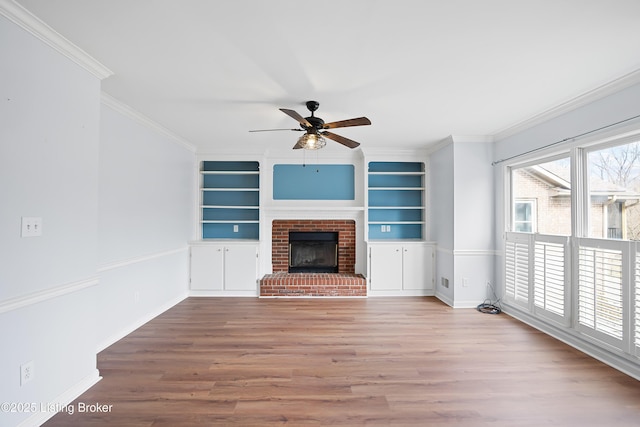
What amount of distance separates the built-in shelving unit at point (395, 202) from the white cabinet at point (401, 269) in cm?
42

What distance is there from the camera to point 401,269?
15.2 ft

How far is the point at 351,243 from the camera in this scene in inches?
199

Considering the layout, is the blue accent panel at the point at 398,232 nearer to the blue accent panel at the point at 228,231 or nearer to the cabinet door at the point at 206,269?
the blue accent panel at the point at 228,231

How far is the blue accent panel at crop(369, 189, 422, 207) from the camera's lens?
5031 millimetres

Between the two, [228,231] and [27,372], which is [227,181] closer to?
[228,231]

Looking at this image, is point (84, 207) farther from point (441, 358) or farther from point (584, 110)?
point (584, 110)

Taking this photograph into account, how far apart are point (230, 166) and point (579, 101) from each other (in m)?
4.65

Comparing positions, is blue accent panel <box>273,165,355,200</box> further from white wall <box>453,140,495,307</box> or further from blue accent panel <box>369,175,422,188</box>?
white wall <box>453,140,495,307</box>

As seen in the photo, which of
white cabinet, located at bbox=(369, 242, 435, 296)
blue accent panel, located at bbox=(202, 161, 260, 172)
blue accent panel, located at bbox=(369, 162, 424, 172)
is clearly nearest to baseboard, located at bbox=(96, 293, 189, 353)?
blue accent panel, located at bbox=(202, 161, 260, 172)

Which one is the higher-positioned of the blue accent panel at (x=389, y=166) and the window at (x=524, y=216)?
the blue accent panel at (x=389, y=166)

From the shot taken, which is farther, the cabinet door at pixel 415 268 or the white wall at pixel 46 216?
the cabinet door at pixel 415 268

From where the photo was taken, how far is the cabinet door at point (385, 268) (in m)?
4.62

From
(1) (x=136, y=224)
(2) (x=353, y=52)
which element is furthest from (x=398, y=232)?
(1) (x=136, y=224)

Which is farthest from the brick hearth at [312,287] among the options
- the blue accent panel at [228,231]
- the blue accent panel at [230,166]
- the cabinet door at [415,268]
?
the blue accent panel at [230,166]
